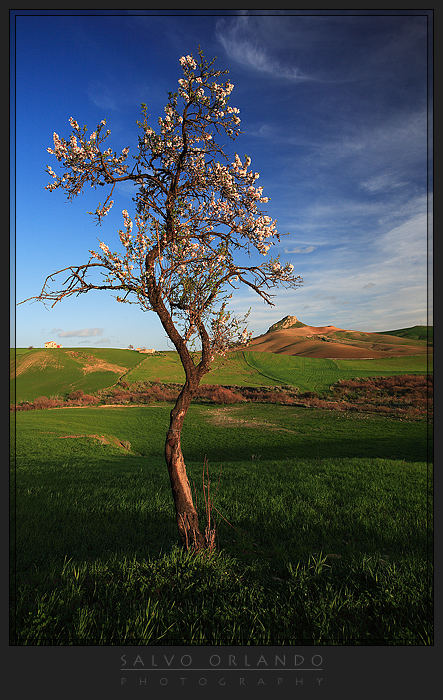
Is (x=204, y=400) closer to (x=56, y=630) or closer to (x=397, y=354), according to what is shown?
(x=397, y=354)

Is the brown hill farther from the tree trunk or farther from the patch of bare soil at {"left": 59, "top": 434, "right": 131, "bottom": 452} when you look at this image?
the tree trunk

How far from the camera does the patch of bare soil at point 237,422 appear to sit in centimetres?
3406

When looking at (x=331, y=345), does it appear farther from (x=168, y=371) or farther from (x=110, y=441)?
(x=110, y=441)

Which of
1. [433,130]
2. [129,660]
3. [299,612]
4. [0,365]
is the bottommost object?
[299,612]

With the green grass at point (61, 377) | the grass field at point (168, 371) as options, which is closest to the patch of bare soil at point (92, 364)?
the grass field at point (168, 371)

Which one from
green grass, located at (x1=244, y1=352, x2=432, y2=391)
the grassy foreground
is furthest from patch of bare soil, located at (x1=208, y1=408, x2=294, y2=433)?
green grass, located at (x1=244, y1=352, x2=432, y2=391)

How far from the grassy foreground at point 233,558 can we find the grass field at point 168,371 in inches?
1581

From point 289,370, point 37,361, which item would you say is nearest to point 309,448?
point 289,370

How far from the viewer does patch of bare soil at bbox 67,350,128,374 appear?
66688mm

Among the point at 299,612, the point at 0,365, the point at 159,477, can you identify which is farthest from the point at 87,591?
the point at 159,477

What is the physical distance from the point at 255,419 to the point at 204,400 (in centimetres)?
1515

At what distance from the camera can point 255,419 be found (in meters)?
38.1

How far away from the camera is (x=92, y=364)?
6956cm

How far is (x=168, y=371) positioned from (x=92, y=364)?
17.9m
